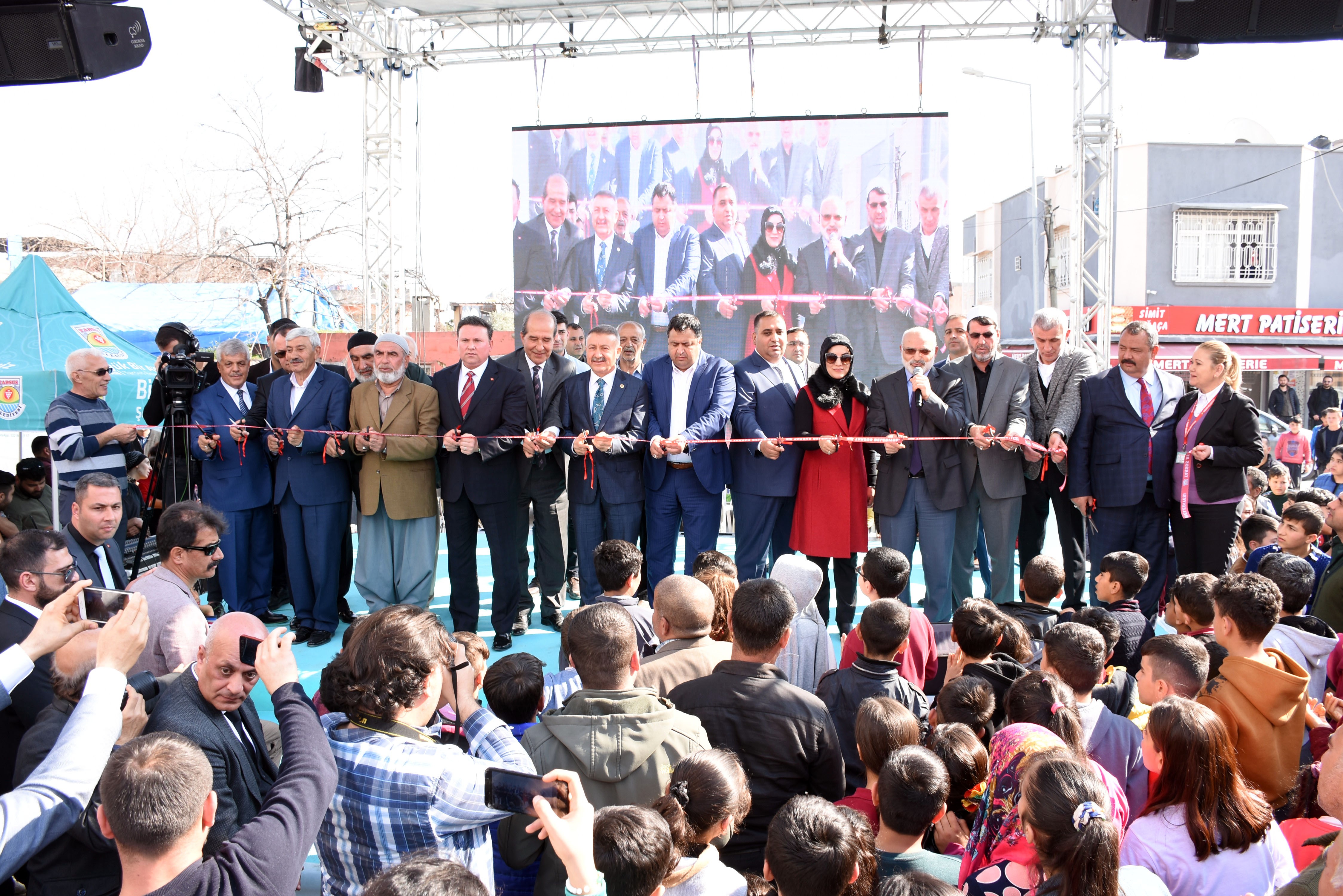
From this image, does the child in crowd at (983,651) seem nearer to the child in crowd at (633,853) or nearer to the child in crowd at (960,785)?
the child in crowd at (960,785)

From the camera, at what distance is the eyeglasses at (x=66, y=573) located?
9.91ft

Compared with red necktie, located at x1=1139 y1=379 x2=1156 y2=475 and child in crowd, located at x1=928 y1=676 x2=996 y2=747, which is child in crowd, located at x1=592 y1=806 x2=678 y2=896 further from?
red necktie, located at x1=1139 y1=379 x2=1156 y2=475

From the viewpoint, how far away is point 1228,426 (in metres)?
5.14

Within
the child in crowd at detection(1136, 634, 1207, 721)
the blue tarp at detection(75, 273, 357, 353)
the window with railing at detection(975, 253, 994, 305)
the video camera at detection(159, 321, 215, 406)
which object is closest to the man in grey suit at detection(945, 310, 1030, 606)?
the child in crowd at detection(1136, 634, 1207, 721)

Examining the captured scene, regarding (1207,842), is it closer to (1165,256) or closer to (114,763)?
(114,763)

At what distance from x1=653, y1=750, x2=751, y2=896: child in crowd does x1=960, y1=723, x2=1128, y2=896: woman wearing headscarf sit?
1.63 ft

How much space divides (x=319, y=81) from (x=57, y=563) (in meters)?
8.48

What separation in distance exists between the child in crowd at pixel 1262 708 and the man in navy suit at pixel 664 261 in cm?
887

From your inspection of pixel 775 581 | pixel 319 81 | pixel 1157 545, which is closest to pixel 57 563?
pixel 775 581

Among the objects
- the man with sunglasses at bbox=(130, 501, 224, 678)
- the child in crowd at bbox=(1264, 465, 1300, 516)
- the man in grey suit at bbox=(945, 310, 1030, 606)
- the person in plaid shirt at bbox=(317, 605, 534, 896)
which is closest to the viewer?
the person in plaid shirt at bbox=(317, 605, 534, 896)

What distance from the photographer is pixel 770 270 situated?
37.5 feet

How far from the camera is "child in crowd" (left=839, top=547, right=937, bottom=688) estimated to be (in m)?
3.45

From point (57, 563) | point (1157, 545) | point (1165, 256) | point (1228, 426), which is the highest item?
point (1165, 256)

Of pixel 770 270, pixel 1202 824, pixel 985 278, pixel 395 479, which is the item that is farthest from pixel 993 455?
pixel 985 278
